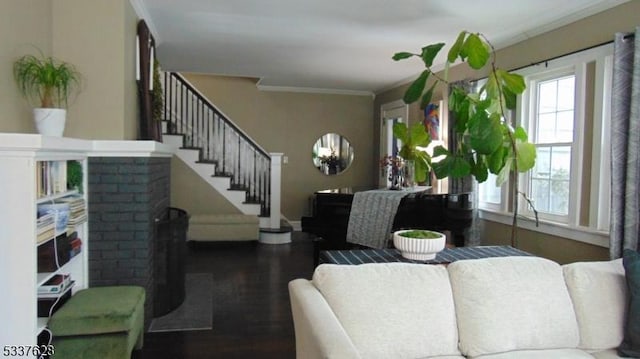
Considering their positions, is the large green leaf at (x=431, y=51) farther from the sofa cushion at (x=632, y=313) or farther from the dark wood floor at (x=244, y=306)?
the dark wood floor at (x=244, y=306)

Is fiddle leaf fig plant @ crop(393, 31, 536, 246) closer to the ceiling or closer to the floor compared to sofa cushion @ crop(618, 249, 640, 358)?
closer to the ceiling

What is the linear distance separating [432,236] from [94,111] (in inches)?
97.5

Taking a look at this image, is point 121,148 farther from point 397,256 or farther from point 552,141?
point 552,141

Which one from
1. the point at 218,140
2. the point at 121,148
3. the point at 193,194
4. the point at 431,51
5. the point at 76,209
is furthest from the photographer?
the point at 218,140

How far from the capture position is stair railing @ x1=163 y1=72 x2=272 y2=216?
23.3 ft

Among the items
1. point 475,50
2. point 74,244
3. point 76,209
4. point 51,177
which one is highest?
point 475,50

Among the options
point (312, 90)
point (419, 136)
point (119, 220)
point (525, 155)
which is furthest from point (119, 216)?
point (312, 90)

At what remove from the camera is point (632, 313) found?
2096 mm

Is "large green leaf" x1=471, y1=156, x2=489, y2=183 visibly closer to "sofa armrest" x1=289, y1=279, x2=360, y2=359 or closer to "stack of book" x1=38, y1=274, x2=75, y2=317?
"sofa armrest" x1=289, y1=279, x2=360, y2=359

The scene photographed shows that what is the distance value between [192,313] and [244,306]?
0.44 meters

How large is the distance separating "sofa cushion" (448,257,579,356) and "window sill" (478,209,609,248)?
1.56 m

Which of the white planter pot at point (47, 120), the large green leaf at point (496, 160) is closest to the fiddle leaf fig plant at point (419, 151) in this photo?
the large green leaf at point (496, 160)

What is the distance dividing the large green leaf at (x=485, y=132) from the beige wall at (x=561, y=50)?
3.67ft

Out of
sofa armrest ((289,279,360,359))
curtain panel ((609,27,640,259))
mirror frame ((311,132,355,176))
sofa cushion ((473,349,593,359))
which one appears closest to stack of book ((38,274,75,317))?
sofa armrest ((289,279,360,359))
